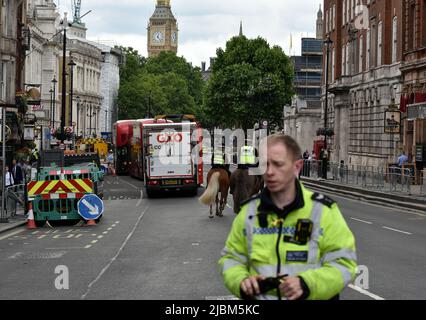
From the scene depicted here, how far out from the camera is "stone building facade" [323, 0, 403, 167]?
5853 centimetres

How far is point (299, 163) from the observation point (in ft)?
17.3

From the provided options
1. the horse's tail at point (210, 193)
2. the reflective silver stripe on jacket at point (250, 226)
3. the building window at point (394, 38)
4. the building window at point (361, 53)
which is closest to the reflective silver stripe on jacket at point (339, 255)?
the reflective silver stripe on jacket at point (250, 226)

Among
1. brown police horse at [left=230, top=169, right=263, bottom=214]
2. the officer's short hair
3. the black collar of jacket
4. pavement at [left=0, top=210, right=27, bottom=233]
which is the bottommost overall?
pavement at [left=0, top=210, right=27, bottom=233]

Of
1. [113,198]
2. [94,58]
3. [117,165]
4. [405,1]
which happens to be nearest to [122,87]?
[94,58]

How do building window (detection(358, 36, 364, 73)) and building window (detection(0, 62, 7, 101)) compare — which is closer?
building window (detection(0, 62, 7, 101))

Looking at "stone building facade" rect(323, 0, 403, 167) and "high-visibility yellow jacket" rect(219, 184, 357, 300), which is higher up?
"stone building facade" rect(323, 0, 403, 167)

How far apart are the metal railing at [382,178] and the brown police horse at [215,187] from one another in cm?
1205

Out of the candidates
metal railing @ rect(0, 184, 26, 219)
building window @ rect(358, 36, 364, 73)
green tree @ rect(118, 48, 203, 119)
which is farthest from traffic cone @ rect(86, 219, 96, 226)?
green tree @ rect(118, 48, 203, 119)

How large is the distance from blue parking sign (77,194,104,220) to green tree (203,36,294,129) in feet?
226

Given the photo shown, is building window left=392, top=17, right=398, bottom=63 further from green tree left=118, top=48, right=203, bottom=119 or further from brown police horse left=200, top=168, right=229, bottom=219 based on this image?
green tree left=118, top=48, right=203, bottom=119

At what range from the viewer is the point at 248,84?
313ft

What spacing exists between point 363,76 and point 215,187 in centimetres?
4391

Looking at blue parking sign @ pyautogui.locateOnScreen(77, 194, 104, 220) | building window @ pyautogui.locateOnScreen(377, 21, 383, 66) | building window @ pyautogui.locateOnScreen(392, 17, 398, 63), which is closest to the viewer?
blue parking sign @ pyautogui.locateOnScreen(77, 194, 104, 220)
